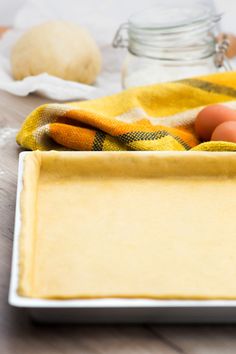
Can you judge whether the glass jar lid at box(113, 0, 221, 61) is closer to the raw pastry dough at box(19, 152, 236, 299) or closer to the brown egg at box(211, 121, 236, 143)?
the brown egg at box(211, 121, 236, 143)

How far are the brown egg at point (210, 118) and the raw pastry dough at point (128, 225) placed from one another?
0.66ft

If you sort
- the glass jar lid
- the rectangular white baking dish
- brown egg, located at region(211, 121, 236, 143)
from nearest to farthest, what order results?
the rectangular white baking dish < brown egg, located at region(211, 121, 236, 143) < the glass jar lid

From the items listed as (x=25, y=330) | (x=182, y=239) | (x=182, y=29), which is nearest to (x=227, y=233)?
(x=182, y=239)

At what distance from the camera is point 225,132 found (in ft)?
3.47

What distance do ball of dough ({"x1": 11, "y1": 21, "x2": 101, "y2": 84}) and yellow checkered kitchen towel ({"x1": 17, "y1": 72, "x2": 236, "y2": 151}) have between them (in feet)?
0.85

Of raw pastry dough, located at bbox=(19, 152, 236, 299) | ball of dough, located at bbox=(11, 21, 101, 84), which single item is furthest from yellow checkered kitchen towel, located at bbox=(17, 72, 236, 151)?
ball of dough, located at bbox=(11, 21, 101, 84)

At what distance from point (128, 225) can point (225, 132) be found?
0.99 feet

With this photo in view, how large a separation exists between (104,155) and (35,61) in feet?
1.92

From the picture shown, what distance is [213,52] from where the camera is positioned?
1425mm

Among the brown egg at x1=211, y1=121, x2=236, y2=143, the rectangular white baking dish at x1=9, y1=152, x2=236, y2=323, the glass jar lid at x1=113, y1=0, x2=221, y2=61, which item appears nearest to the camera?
the rectangular white baking dish at x1=9, y1=152, x2=236, y2=323

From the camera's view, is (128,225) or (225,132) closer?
(128,225)

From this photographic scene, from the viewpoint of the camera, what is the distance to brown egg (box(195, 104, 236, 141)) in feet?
3.68

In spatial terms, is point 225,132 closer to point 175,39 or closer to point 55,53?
point 175,39

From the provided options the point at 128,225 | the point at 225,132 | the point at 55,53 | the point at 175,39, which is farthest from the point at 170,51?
the point at 128,225
